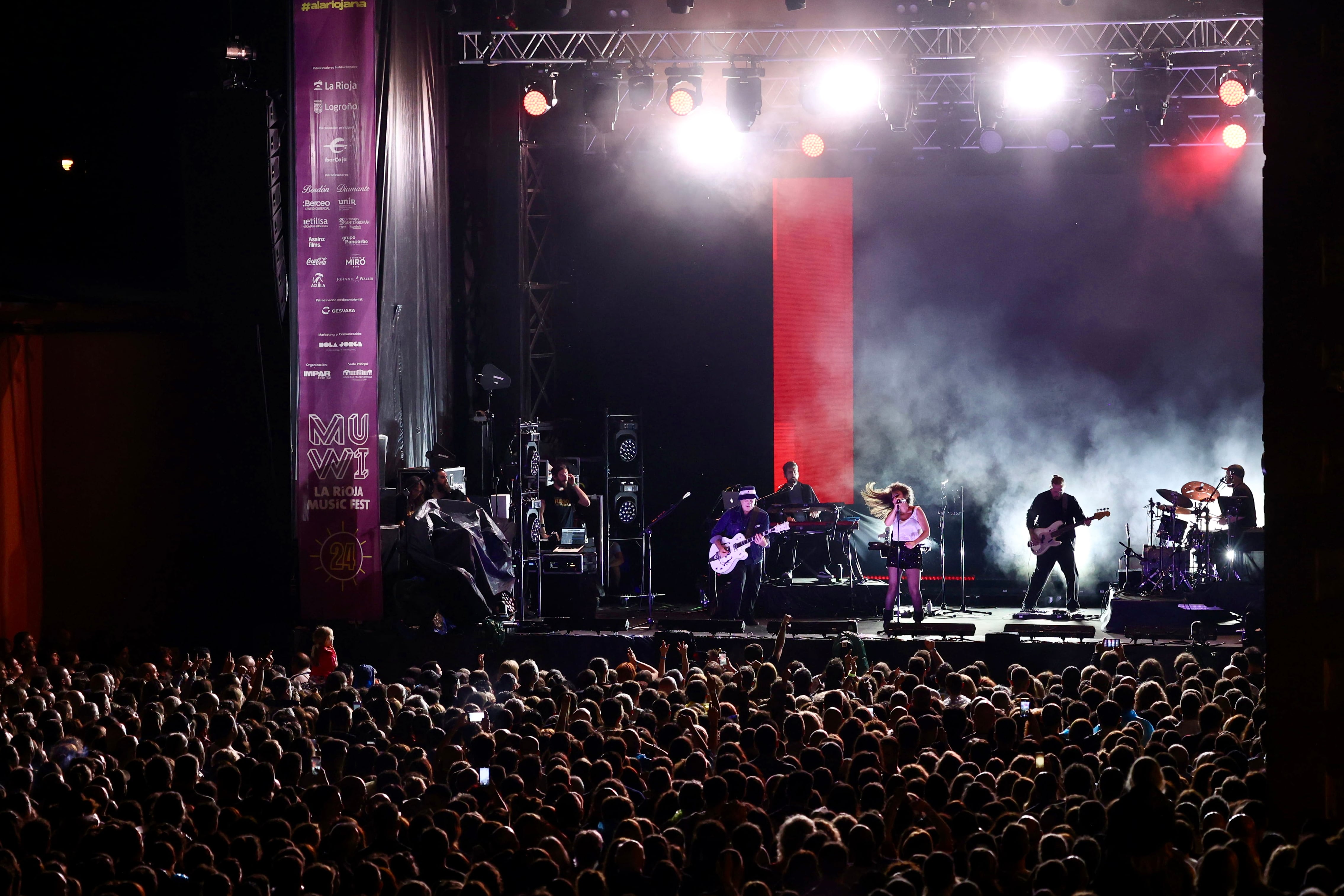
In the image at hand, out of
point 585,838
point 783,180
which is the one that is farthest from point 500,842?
point 783,180

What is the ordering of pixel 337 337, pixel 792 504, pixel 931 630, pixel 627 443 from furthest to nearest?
pixel 627 443
pixel 792 504
pixel 931 630
pixel 337 337

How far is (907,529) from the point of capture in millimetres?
13523

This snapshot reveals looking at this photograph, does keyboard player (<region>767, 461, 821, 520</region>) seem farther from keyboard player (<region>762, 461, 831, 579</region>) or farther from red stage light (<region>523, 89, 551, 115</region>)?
red stage light (<region>523, 89, 551, 115</region>)

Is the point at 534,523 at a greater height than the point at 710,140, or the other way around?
the point at 710,140

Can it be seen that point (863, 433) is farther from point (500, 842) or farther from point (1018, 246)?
point (500, 842)

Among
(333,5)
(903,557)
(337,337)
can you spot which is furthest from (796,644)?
(333,5)

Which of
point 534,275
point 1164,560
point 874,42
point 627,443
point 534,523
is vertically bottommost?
point 1164,560

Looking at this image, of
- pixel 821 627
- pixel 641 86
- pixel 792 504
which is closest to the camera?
pixel 821 627

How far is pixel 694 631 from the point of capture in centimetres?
1228

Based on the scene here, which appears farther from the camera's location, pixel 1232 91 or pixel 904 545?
pixel 904 545

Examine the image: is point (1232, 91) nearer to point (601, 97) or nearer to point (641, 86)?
point (641, 86)

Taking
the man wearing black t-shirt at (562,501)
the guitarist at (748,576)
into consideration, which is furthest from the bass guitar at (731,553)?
the man wearing black t-shirt at (562,501)

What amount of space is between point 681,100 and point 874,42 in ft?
7.41

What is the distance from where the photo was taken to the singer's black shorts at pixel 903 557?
13.3 metres
